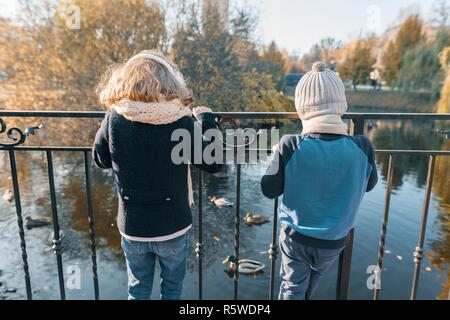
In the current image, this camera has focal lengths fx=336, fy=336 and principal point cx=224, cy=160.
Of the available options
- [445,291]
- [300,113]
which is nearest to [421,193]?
[445,291]

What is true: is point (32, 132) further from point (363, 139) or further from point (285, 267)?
point (363, 139)

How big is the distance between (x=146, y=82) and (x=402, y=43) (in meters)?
36.8

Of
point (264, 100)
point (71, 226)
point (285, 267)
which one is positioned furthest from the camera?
point (264, 100)

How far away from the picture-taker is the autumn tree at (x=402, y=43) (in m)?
31.9

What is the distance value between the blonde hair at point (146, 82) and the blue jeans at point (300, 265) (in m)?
0.90

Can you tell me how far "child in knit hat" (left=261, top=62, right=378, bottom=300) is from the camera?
1518mm

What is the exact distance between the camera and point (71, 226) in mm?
9672

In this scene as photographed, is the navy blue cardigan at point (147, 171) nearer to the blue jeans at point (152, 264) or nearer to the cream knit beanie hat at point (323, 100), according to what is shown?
the blue jeans at point (152, 264)

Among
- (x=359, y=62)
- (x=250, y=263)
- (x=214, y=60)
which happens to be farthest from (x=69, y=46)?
(x=359, y=62)

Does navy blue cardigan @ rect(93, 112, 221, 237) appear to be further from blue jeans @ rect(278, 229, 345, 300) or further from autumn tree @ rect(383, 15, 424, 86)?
autumn tree @ rect(383, 15, 424, 86)

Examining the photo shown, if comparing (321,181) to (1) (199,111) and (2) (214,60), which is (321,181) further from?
(2) (214,60)

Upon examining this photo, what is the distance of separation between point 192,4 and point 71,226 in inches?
372

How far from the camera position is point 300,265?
67.7 inches

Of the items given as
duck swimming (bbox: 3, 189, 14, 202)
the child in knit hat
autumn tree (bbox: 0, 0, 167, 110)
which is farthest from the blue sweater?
autumn tree (bbox: 0, 0, 167, 110)
